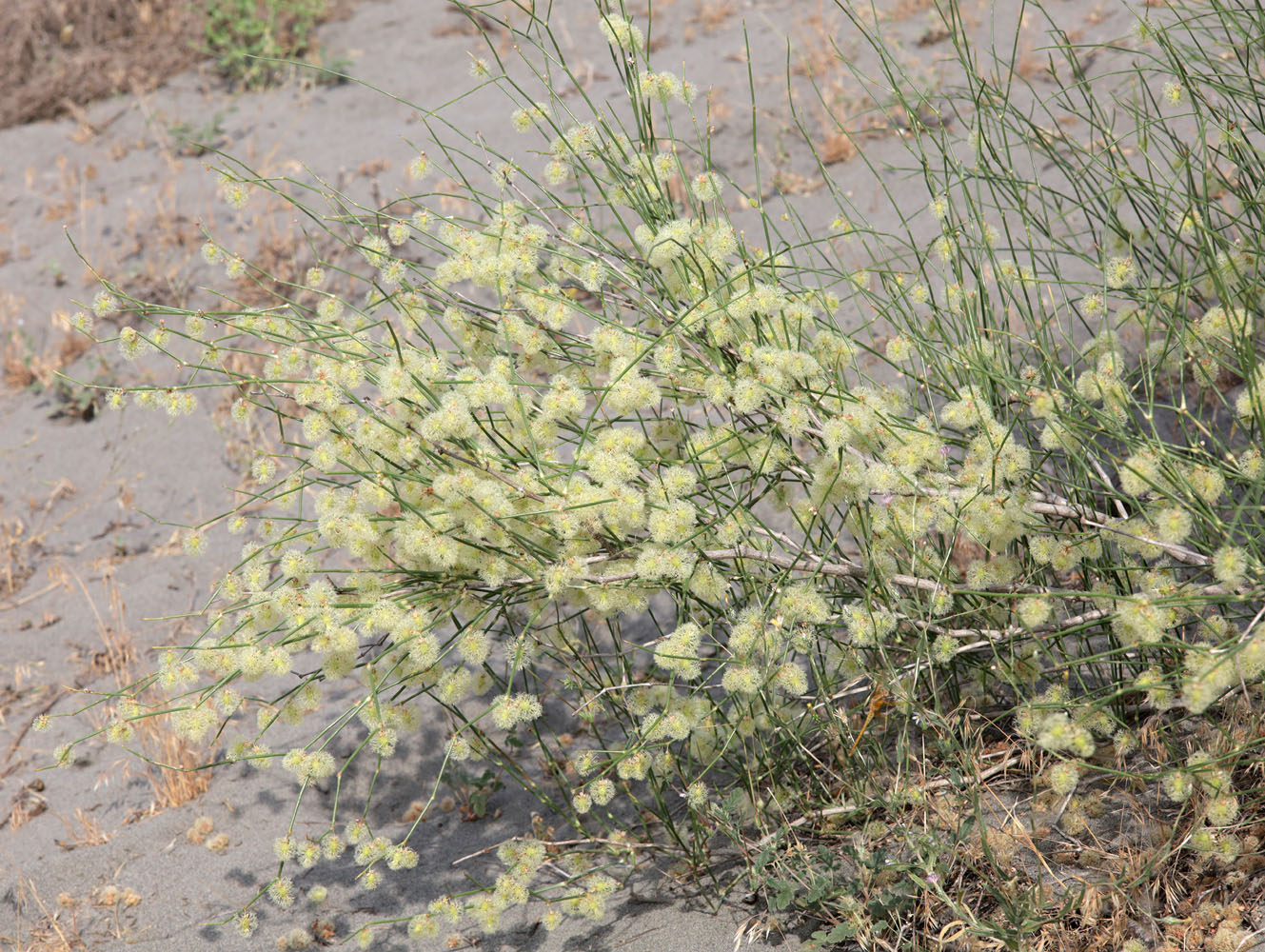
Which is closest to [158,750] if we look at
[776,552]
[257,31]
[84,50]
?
[776,552]

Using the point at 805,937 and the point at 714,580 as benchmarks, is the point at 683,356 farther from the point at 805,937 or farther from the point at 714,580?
the point at 805,937

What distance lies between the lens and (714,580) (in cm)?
206

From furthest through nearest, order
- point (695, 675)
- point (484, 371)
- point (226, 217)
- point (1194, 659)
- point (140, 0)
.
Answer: point (140, 0), point (226, 217), point (484, 371), point (695, 675), point (1194, 659)

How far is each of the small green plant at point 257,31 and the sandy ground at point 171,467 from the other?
0.19 m

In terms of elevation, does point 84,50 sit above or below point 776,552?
above

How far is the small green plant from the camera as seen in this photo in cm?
647

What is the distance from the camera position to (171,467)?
4.46 meters

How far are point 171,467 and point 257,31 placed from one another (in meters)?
3.38

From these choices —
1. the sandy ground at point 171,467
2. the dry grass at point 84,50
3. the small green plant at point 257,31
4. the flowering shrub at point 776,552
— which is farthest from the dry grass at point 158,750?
the dry grass at point 84,50

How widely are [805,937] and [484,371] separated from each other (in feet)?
4.74

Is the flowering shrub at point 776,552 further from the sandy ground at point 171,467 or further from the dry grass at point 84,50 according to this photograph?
the dry grass at point 84,50

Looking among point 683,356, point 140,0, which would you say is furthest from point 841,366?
point 140,0

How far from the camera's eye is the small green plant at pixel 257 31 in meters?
6.47

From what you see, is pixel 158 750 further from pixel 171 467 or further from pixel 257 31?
pixel 257 31
